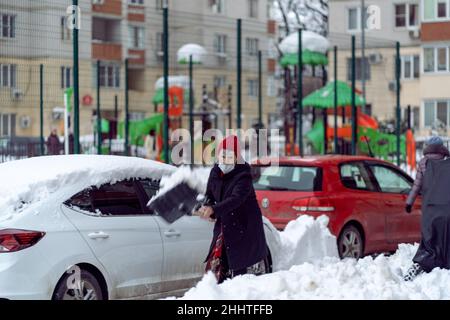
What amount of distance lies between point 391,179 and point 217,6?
104ft

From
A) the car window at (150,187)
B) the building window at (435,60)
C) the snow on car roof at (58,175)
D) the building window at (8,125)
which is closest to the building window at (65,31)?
the building window at (8,125)

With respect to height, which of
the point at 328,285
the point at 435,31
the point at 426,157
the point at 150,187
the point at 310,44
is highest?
the point at 435,31

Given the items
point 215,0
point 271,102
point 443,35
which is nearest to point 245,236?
point 443,35

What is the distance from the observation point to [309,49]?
31.8 metres

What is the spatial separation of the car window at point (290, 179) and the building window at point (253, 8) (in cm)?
3405

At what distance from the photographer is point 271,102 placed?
5525cm

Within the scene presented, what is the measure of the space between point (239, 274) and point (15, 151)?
37.0 feet

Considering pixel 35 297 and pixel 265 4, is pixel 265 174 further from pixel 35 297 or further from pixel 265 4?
pixel 265 4

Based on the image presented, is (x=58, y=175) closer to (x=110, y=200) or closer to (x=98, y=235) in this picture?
(x=110, y=200)

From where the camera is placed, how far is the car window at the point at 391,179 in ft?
49.1

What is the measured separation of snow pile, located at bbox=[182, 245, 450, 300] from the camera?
754 cm

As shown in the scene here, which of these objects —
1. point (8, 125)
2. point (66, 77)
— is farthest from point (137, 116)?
point (66, 77)

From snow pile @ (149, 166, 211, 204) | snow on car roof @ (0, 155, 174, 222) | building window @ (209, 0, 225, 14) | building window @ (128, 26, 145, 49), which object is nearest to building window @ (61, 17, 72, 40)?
snow on car roof @ (0, 155, 174, 222)

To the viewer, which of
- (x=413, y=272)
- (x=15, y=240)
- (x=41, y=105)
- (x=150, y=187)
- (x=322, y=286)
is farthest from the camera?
(x=41, y=105)
